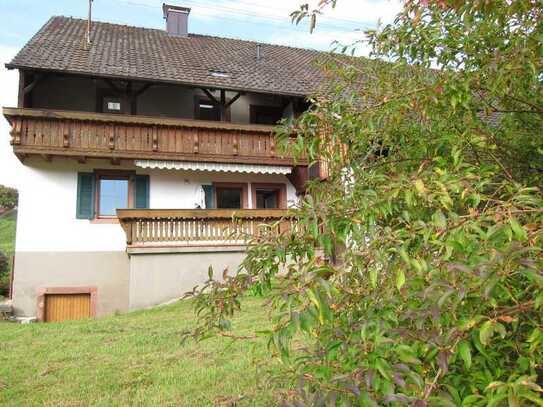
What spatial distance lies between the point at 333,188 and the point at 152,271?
955 cm

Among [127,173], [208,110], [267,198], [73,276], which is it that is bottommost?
[73,276]

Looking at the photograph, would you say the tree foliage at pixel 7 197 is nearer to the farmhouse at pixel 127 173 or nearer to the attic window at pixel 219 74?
the farmhouse at pixel 127 173

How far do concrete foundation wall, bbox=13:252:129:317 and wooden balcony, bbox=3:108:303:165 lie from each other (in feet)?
9.10

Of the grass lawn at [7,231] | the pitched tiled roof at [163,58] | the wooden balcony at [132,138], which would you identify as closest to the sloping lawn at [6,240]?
the grass lawn at [7,231]

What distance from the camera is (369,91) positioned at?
2.92 m

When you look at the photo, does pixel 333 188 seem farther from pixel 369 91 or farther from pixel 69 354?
pixel 69 354

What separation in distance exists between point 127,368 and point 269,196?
10193mm

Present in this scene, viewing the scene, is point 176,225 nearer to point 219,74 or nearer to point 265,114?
point 219,74

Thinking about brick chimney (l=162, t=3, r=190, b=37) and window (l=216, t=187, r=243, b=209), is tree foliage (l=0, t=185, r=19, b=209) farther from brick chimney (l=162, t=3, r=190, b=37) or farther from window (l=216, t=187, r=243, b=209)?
window (l=216, t=187, r=243, b=209)

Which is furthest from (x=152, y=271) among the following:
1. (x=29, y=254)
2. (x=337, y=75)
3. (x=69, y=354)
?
(x=337, y=75)

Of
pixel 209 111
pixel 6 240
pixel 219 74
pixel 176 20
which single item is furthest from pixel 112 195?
pixel 6 240

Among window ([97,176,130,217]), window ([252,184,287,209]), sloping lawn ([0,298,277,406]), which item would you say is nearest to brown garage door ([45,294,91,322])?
window ([97,176,130,217])

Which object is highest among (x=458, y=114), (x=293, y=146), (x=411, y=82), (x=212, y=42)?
(x=212, y=42)

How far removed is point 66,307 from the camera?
461 inches
